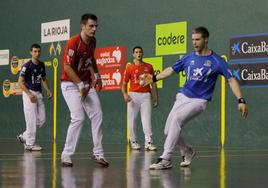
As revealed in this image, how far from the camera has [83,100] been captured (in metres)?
8.09

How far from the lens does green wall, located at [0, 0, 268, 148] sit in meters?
12.7

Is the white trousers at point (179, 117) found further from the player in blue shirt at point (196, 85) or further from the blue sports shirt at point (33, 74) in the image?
the blue sports shirt at point (33, 74)

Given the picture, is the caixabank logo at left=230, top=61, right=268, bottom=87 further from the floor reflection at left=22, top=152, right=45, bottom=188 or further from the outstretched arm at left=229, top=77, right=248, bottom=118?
the outstretched arm at left=229, top=77, right=248, bottom=118

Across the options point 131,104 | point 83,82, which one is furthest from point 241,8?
point 83,82

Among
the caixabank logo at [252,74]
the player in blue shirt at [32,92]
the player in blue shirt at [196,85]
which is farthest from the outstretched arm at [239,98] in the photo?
the caixabank logo at [252,74]

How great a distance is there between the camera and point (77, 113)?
809 centimetres

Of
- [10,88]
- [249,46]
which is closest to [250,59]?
[249,46]

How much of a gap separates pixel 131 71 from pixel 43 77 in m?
1.60

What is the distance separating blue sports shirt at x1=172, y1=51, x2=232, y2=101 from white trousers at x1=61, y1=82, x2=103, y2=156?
1039 millimetres

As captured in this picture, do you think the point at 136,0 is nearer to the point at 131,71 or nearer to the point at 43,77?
the point at 131,71

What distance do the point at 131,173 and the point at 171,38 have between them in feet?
23.8

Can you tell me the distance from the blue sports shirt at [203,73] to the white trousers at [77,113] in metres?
1.04

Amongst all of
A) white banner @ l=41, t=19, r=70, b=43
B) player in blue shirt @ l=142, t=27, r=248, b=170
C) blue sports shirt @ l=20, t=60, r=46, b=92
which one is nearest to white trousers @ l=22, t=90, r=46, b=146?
blue sports shirt @ l=20, t=60, r=46, b=92

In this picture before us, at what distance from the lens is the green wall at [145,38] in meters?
12.7
